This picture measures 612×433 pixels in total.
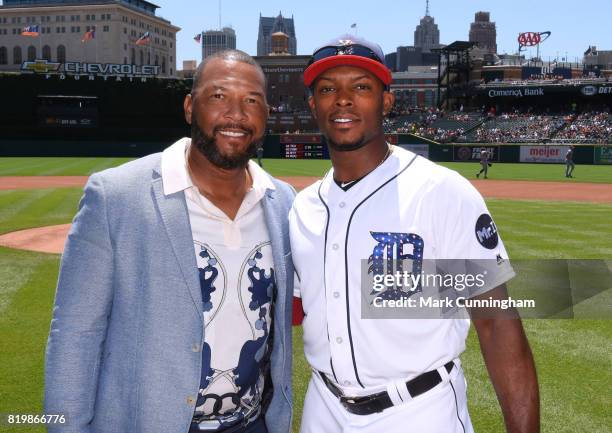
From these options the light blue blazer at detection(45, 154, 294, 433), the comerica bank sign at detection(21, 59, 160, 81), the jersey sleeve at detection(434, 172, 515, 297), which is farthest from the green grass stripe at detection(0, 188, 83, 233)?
the comerica bank sign at detection(21, 59, 160, 81)

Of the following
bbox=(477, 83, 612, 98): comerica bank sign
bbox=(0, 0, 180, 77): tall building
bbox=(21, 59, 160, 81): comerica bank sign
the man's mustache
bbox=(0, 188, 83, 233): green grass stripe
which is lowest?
bbox=(0, 188, 83, 233): green grass stripe

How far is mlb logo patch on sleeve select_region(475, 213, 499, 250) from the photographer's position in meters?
2.51

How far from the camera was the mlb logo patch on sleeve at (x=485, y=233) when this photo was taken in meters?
2.51

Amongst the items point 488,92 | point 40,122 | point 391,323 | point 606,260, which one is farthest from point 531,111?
point 391,323

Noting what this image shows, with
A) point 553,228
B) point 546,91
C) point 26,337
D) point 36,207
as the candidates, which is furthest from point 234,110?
point 546,91

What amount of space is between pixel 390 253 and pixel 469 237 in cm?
34

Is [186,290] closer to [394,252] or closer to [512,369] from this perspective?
[394,252]

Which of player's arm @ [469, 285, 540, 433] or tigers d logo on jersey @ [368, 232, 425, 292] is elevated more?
tigers d logo on jersey @ [368, 232, 425, 292]

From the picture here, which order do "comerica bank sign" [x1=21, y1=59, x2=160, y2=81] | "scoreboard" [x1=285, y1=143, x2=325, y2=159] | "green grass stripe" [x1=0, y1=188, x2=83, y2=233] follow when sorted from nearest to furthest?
"green grass stripe" [x1=0, y1=188, x2=83, y2=233]
"scoreboard" [x1=285, y1=143, x2=325, y2=159]
"comerica bank sign" [x1=21, y1=59, x2=160, y2=81]

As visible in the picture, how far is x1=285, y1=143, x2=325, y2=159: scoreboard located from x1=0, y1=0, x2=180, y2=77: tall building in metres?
66.7

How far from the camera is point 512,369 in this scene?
244cm

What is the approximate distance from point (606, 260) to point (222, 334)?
943 centimetres

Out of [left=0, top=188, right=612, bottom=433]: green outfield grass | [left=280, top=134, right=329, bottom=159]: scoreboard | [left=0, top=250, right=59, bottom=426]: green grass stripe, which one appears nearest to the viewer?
[left=0, top=188, right=612, bottom=433]: green outfield grass

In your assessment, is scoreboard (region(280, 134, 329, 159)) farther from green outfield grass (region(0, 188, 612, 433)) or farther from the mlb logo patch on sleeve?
the mlb logo patch on sleeve
